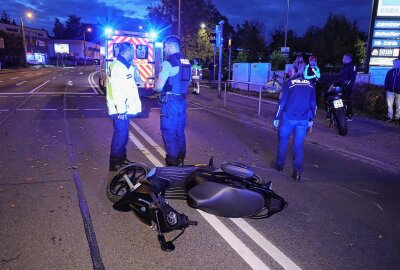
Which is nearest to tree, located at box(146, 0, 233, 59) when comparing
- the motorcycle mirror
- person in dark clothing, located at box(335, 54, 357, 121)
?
person in dark clothing, located at box(335, 54, 357, 121)

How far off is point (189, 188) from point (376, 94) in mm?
10664

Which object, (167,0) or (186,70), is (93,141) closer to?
(186,70)

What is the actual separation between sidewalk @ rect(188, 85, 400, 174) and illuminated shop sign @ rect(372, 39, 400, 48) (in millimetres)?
4376

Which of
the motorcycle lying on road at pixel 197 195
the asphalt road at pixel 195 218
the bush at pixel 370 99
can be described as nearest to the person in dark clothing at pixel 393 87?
the bush at pixel 370 99

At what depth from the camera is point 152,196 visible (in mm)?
3701

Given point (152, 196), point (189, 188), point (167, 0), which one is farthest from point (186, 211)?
point (167, 0)

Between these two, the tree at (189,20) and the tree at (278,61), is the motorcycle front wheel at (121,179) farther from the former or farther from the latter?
the tree at (189,20)

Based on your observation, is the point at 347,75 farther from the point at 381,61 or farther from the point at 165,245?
the point at 165,245

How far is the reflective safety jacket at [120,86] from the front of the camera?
233 inches

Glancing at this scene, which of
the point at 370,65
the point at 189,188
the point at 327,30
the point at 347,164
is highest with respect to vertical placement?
the point at 327,30

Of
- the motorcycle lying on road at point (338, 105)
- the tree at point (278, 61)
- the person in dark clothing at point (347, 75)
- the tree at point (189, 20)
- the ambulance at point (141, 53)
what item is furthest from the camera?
the tree at point (189, 20)

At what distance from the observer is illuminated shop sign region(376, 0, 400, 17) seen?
1491cm

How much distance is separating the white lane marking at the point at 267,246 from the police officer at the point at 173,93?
2239 millimetres

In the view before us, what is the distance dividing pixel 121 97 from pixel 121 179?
59.6 inches
